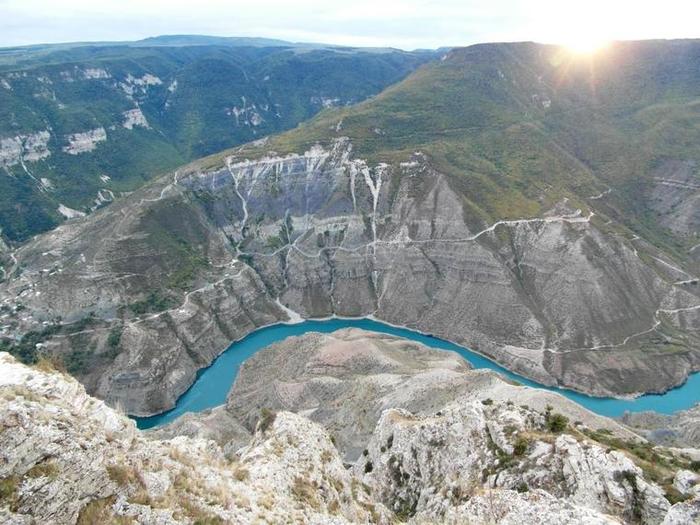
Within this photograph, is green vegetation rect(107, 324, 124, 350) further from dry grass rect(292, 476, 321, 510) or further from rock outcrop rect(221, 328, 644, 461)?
dry grass rect(292, 476, 321, 510)

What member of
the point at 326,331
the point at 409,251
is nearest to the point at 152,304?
the point at 326,331

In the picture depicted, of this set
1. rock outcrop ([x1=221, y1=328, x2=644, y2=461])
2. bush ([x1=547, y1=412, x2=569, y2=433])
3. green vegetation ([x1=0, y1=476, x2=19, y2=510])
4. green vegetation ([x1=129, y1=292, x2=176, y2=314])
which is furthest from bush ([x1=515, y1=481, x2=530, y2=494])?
green vegetation ([x1=129, y1=292, x2=176, y2=314])

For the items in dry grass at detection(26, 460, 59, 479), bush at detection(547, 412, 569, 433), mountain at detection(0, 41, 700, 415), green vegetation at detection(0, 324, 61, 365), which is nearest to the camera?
dry grass at detection(26, 460, 59, 479)

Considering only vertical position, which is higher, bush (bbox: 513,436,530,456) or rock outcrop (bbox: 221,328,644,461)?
bush (bbox: 513,436,530,456)

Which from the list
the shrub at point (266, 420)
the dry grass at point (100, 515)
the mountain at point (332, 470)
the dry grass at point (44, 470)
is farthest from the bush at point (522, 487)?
the dry grass at point (44, 470)

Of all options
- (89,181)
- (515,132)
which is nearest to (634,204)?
(515,132)
